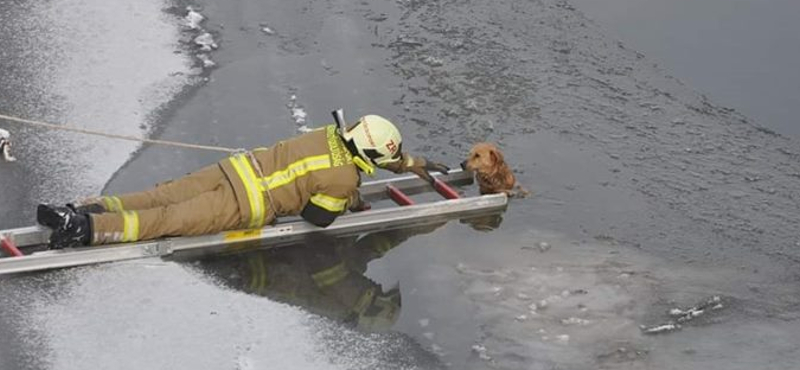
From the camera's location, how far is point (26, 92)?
826cm

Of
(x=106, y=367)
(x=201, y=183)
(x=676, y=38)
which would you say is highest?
(x=676, y=38)

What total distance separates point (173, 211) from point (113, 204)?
348 mm

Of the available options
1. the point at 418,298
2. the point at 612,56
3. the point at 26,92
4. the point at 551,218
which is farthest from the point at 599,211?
the point at 26,92

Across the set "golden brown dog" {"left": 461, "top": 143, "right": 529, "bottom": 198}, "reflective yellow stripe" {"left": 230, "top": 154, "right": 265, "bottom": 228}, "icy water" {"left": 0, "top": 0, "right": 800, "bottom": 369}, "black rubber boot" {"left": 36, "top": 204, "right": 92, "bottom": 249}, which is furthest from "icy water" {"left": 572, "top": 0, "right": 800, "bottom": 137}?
"black rubber boot" {"left": 36, "top": 204, "right": 92, "bottom": 249}

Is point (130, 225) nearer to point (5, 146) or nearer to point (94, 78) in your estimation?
point (5, 146)

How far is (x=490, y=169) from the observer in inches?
282

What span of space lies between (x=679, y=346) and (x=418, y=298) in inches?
56.7

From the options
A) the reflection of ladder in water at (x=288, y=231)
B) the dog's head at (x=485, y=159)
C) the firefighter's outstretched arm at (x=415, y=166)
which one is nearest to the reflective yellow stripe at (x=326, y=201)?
the reflection of ladder in water at (x=288, y=231)

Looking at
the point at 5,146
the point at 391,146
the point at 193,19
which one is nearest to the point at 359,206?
the point at 391,146

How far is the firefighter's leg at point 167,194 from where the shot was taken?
621 cm

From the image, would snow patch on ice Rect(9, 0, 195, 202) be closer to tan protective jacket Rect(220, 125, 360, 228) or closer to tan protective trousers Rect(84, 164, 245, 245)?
tan protective trousers Rect(84, 164, 245, 245)

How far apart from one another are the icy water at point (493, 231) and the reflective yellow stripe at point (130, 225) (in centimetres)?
17

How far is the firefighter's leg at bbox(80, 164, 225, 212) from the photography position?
621 cm

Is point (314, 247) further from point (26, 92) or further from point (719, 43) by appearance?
point (719, 43)
